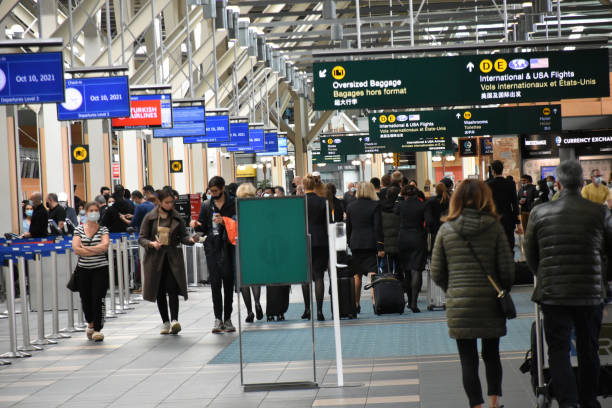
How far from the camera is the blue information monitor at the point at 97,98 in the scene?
18828 mm

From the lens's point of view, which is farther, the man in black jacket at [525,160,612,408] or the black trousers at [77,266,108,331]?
the black trousers at [77,266,108,331]

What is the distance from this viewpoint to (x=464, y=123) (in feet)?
92.6

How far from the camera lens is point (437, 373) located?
26.9ft

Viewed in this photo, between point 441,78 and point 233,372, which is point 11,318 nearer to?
point 233,372

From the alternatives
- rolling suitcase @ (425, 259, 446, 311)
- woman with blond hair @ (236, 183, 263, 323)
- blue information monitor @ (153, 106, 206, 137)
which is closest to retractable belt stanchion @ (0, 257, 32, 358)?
woman with blond hair @ (236, 183, 263, 323)

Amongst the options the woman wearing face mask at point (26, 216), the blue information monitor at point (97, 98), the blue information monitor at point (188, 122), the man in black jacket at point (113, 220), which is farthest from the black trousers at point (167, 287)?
the blue information monitor at point (188, 122)

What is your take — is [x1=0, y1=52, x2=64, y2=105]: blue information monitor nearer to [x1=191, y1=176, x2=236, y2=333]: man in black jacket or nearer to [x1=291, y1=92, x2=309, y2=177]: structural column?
[x1=191, y1=176, x2=236, y2=333]: man in black jacket

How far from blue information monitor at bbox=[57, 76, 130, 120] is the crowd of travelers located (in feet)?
5.35

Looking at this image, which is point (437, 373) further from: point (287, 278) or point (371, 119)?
point (371, 119)

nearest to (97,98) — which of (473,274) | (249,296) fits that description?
(249,296)

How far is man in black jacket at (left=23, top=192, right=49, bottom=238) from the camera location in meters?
17.0

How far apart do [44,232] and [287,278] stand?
10.2 m

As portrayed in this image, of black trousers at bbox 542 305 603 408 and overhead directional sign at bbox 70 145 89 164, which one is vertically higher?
overhead directional sign at bbox 70 145 89 164

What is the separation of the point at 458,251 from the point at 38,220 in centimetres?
1231
